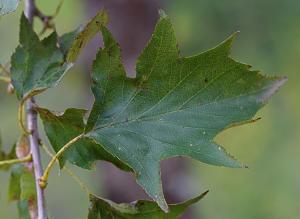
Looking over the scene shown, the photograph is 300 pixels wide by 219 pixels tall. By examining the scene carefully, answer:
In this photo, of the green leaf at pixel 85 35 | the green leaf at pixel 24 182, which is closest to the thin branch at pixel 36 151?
the green leaf at pixel 24 182

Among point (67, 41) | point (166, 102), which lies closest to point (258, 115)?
point (67, 41)

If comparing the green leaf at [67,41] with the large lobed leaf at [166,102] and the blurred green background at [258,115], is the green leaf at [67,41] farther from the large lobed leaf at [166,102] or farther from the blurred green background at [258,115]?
the blurred green background at [258,115]

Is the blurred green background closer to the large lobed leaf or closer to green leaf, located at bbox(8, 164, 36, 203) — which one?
green leaf, located at bbox(8, 164, 36, 203)

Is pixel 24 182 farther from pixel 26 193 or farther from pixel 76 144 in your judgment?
pixel 76 144

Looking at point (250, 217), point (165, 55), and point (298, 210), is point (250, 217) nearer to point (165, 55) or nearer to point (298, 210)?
point (298, 210)

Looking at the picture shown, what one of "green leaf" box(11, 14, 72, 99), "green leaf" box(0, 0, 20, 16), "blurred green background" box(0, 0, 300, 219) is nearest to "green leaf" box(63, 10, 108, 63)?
"green leaf" box(11, 14, 72, 99)

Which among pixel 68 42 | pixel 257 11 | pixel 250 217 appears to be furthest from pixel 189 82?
pixel 250 217

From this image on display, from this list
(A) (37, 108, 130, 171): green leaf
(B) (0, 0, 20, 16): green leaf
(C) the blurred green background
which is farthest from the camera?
(C) the blurred green background
